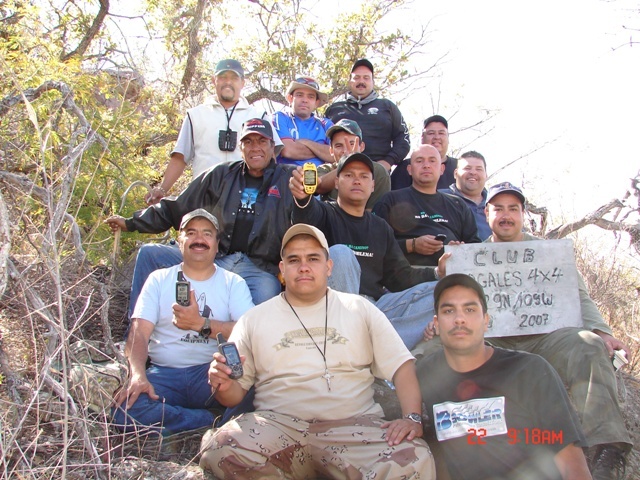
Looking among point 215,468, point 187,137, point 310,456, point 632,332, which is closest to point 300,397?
point 310,456

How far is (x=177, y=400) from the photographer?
14.7 ft

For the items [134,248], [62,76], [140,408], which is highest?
[62,76]

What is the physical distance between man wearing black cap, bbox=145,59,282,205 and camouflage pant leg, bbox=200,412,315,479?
3.56m

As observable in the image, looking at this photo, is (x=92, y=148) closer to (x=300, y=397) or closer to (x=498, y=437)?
(x=300, y=397)

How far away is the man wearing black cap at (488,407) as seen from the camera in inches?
132

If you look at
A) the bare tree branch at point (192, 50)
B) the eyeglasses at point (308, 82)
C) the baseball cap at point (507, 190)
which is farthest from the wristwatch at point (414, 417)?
the bare tree branch at point (192, 50)

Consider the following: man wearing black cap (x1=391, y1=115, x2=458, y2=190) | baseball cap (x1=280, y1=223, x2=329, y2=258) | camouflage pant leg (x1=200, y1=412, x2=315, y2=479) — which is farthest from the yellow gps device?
man wearing black cap (x1=391, y1=115, x2=458, y2=190)

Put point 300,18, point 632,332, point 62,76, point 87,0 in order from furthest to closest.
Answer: point 300,18, point 87,0, point 632,332, point 62,76

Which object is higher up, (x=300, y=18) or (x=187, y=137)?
(x=300, y=18)

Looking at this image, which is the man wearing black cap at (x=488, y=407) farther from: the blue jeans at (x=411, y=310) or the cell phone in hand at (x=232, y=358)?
the cell phone in hand at (x=232, y=358)

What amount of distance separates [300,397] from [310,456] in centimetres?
35

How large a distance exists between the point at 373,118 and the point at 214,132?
203 cm

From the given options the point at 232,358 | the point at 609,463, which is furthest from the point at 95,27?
the point at 609,463

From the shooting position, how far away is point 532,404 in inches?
137
